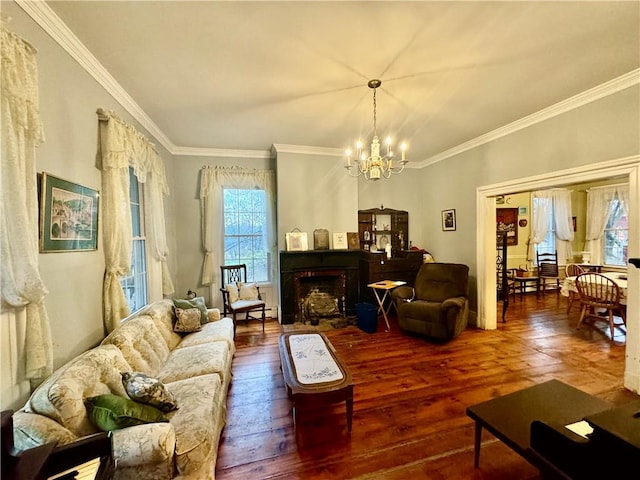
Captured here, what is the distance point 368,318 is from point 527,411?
2.45 meters

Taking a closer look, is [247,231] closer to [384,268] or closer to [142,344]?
[384,268]

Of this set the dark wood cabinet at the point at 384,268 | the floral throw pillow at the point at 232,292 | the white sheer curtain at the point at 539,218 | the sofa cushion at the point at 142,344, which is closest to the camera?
the sofa cushion at the point at 142,344

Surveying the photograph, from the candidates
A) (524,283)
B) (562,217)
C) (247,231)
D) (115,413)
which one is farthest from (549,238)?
(115,413)

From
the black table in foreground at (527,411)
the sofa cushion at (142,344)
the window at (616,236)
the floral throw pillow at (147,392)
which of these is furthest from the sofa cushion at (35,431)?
the window at (616,236)

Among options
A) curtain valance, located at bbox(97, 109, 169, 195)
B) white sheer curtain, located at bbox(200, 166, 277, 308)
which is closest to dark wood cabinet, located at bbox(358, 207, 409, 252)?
white sheer curtain, located at bbox(200, 166, 277, 308)

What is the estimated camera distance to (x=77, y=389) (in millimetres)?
1343

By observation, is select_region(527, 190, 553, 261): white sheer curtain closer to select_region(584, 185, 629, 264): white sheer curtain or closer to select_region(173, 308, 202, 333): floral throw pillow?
select_region(584, 185, 629, 264): white sheer curtain

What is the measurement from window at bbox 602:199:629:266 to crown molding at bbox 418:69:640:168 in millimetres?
4729

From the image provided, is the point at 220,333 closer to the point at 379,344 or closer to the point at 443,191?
the point at 379,344

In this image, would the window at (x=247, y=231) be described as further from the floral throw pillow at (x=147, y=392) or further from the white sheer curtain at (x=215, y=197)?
the floral throw pillow at (x=147, y=392)

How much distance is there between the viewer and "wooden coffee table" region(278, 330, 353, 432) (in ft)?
6.05

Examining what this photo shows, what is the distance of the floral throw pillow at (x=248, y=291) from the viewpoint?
13.6ft

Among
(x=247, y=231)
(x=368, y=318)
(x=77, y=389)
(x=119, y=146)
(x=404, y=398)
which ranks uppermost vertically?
(x=119, y=146)

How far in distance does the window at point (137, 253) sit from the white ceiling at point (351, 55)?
0.96 meters
